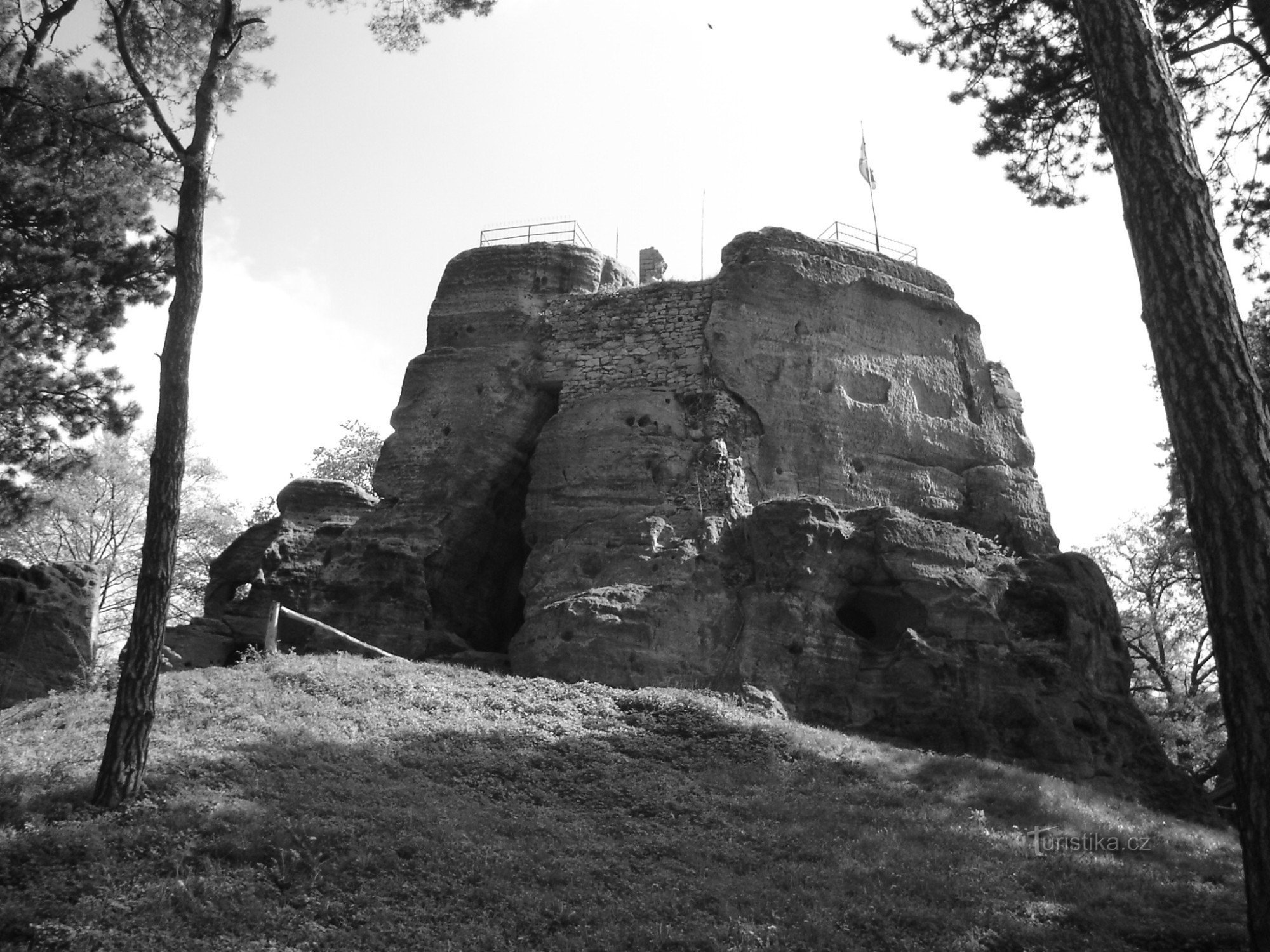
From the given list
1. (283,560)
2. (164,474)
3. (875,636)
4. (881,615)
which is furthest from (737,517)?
(164,474)

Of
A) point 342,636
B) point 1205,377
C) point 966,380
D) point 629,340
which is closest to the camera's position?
point 1205,377

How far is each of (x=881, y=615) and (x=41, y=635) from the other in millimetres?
12788

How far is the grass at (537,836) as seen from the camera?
864cm

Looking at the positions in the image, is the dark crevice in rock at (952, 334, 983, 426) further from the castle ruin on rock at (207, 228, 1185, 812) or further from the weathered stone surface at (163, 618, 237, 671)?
the weathered stone surface at (163, 618, 237, 671)

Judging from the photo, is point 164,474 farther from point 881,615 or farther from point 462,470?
point 881,615

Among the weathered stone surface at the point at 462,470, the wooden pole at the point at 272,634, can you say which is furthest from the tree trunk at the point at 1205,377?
the weathered stone surface at the point at 462,470

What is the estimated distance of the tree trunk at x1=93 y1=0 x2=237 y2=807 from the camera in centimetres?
1012

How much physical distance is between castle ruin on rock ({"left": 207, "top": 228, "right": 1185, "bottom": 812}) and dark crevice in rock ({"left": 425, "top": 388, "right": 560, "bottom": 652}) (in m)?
0.05

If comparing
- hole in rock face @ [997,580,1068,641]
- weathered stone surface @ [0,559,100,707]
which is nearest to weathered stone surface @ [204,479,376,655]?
weathered stone surface @ [0,559,100,707]

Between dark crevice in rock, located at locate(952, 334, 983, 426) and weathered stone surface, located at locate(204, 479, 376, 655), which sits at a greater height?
dark crevice in rock, located at locate(952, 334, 983, 426)

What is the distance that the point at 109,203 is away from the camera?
48.8 feet

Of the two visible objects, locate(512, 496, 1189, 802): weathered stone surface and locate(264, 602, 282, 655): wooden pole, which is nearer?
locate(264, 602, 282, 655): wooden pole

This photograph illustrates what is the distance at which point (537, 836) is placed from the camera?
10.7 m

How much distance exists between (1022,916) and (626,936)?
3581 mm
